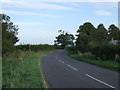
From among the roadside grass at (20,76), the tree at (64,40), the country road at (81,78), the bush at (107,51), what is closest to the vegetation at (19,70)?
the roadside grass at (20,76)

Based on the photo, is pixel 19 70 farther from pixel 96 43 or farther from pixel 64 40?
pixel 64 40

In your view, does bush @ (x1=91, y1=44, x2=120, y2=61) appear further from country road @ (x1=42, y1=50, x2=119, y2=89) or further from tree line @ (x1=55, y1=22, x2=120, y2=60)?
country road @ (x1=42, y1=50, x2=119, y2=89)

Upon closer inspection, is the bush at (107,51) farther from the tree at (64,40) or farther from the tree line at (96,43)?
the tree at (64,40)

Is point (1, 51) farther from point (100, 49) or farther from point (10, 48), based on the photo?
point (100, 49)

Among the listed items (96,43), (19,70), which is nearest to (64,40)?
(96,43)

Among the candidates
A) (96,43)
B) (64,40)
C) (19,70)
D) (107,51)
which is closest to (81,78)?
(19,70)

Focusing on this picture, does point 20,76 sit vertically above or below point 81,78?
above

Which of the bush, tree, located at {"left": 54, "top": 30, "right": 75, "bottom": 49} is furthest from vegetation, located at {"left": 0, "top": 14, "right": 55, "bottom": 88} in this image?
tree, located at {"left": 54, "top": 30, "right": 75, "bottom": 49}

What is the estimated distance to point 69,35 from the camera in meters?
152

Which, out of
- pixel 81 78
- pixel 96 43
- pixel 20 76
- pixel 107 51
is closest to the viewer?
pixel 20 76

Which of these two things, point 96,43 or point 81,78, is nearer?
point 81,78

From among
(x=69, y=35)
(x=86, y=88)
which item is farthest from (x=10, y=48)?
(x=69, y=35)

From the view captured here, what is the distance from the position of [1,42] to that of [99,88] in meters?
22.8

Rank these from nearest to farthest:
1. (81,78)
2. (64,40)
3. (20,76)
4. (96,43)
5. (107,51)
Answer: (20,76), (81,78), (107,51), (96,43), (64,40)
